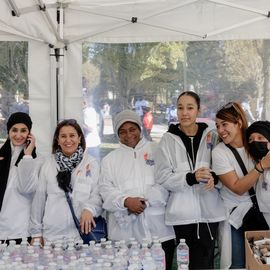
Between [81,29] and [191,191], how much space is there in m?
1.44

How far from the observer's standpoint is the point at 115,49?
3.39 metres

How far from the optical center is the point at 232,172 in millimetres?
2559

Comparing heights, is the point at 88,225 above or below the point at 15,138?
below

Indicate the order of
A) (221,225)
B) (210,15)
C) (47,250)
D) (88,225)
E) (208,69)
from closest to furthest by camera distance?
(47,250) → (88,225) → (221,225) → (210,15) → (208,69)

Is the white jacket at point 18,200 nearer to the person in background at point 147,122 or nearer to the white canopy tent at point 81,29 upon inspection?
the white canopy tent at point 81,29

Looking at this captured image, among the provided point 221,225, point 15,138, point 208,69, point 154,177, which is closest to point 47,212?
A: point 15,138

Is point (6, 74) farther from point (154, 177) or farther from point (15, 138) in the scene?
point (154, 177)

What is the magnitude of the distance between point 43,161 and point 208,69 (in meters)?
1.47

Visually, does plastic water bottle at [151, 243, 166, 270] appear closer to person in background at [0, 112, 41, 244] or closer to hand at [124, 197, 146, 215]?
hand at [124, 197, 146, 215]

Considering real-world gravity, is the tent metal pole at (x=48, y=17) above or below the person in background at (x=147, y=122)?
above

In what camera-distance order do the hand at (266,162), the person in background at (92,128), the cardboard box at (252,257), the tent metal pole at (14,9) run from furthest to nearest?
1. the person in background at (92,128)
2. the tent metal pole at (14,9)
3. the hand at (266,162)
4. the cardboard box at (252,257)

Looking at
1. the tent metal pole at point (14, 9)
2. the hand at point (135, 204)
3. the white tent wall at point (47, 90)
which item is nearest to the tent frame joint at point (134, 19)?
the white tent wall at point (47, 90)

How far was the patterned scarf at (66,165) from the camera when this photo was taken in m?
2.64

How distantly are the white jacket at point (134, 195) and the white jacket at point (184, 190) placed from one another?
7 cm
